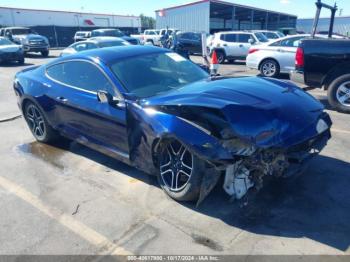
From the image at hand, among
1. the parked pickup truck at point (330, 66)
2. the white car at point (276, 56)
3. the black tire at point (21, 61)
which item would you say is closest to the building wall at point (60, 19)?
the black tire at point (21, 61)

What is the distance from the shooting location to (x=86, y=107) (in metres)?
4.39

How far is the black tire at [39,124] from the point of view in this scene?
5430mm

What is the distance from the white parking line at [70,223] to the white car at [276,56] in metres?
9.66

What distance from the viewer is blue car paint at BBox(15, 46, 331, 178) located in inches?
125

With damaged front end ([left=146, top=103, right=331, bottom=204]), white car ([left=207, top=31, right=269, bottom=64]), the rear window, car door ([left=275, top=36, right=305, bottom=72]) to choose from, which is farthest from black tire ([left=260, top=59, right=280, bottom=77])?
damaged front end ([left=146, top=103, right=331, bottom=204])

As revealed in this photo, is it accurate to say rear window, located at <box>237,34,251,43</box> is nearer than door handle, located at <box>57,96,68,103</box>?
No

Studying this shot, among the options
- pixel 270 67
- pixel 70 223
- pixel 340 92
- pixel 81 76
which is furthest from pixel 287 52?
pixel 70 223

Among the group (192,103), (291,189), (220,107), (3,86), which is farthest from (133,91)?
(3,86)

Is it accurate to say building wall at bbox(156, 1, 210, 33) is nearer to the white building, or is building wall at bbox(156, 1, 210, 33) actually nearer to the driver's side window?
the white building

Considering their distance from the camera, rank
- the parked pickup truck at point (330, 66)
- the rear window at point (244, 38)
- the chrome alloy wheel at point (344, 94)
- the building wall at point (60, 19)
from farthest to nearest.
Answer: the building wall at point (60, 19)
the rear window at point (244, 38)
the chrome alloy wheel at point (344, 94)
the parked pickup truck at point (330, 66)

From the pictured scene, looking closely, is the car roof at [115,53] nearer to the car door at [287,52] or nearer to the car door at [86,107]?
the car door at [86,107]

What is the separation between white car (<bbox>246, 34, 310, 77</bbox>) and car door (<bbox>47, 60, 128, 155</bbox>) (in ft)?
27.7

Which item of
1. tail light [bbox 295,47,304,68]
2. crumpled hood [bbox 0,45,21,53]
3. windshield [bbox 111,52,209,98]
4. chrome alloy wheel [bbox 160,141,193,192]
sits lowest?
crumpled hood [bbox 0,45,21,53]

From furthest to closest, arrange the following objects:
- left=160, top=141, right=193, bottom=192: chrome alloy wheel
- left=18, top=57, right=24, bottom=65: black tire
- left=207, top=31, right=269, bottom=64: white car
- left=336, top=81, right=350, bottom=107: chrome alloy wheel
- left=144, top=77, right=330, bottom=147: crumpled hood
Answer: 1. left=18, top=57, right=24, bottom=65: black tire
2. left=207, top=31, right=269, bottom=64: white car
3. left=336, top=81, right=350, bottom=107: chrome alloy wheel
4. left=160, top=141, right=193, bottom=192: chrome alloy wheel
5. left=144, top=77, right=330, bottom=147: crumpled hood
